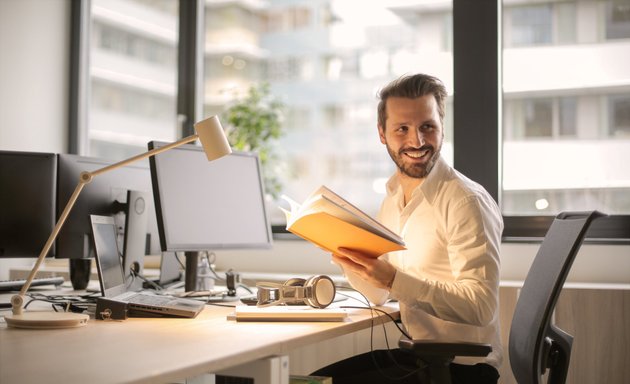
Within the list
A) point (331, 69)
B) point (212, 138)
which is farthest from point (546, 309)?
point (331, 69)

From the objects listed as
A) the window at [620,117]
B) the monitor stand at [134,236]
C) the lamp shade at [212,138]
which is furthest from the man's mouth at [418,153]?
the window at [620,117]

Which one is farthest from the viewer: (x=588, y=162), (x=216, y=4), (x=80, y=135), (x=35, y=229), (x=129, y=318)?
(x=80, y=135)

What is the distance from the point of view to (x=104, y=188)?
2.62 m

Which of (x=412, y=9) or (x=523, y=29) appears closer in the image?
(x=523, y=29)

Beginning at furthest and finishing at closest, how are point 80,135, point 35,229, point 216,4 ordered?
point 80,135
point 216,4
point 35,229

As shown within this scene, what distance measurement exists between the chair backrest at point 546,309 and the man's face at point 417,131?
469 millimetres

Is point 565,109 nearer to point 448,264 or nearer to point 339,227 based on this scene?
→ point 448,264

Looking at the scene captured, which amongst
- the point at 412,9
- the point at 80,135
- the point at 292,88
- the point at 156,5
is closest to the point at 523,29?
the point at 412,9

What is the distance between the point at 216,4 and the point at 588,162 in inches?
85.6

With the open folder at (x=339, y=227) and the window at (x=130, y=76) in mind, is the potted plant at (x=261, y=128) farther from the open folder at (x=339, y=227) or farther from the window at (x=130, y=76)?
the open folder at (x=339, y=227)

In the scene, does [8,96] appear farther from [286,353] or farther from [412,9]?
[286,353]

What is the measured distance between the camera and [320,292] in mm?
2186

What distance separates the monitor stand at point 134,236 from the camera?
2.47m

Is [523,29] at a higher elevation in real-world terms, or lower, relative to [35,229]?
higher
